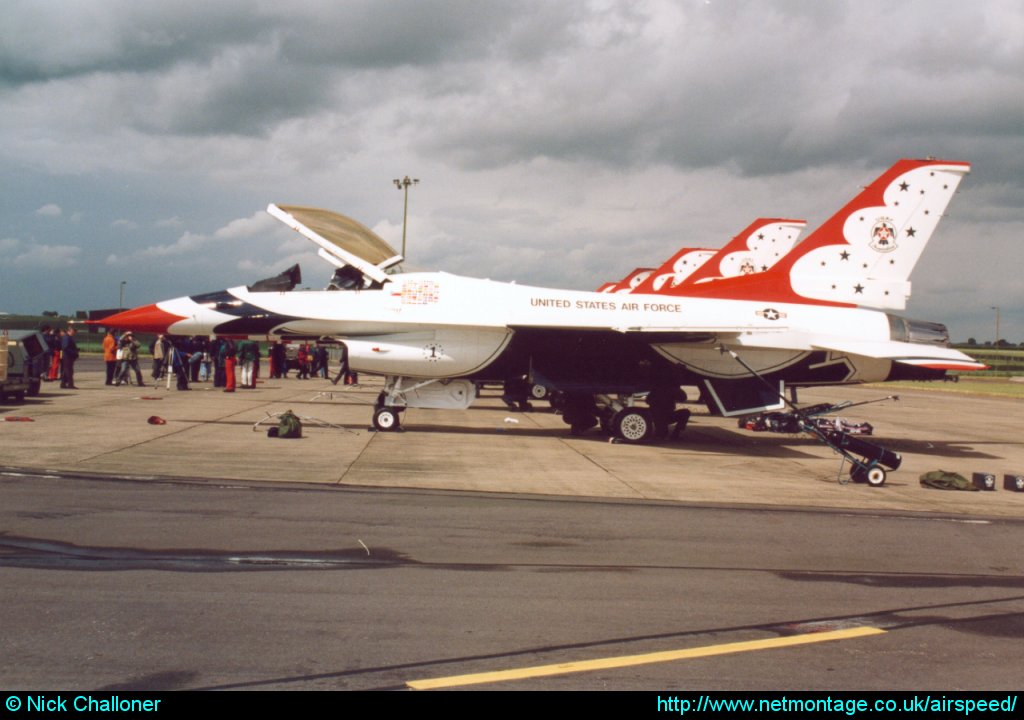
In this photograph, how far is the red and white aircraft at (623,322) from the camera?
1725 cm

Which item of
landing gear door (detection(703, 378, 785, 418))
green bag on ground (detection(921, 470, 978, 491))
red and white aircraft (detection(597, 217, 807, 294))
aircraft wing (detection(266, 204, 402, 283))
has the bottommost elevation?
green bag on ground (detection(921, 470, 978, 491))

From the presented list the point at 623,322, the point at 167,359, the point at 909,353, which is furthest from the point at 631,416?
the point at 167,359

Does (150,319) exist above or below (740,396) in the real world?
above

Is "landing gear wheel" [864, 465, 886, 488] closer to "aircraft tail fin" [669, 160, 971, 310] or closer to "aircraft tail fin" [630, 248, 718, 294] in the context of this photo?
"aircraft tail fin" [669, 160, 971, 310]

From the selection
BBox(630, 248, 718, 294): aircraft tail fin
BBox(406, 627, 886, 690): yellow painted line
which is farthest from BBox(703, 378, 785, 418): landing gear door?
BBox(630, 248, 718, 294): aircraft tail fin

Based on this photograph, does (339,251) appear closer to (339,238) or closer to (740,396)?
(339,238)

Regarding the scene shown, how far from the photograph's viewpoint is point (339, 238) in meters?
17.7

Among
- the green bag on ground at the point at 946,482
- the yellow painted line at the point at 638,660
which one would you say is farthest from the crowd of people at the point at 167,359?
the yellow painted line at the point at 638,660

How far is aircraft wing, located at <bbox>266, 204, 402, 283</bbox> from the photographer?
17.6 m

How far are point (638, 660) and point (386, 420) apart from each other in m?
13.1

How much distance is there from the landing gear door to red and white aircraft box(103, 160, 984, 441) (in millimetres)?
28

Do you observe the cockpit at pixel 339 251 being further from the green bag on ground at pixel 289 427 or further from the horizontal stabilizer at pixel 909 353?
the horizontal stabilizer at pixel 909 353

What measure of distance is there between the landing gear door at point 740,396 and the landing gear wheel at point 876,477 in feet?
15.5

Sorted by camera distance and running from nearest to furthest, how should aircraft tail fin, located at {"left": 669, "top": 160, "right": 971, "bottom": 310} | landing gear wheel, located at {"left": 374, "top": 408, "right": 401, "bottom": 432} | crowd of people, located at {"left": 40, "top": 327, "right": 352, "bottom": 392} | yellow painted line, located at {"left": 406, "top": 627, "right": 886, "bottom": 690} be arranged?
1. yellow painted line, located at {"left": 406, "top": 627, "right": 886, "bottom": 690}
2. landing gear wheel, located at {"left": 374, "top": 408, "right": 401, "bottom": 432}
3. aircraft tail fin, located at {"left": 669, "top": 160, "right": 971, "bottom": 310}
4. crowd of people, located at {"left": 40, "top": 327, "right": 352, "bottom": 392}
